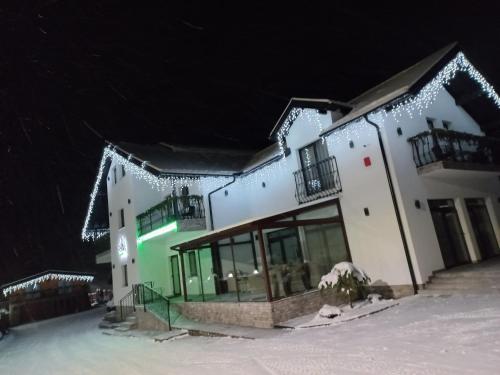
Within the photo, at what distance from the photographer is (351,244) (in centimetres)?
1026

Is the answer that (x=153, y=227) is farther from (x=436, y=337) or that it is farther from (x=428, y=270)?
(x=436, y=337)

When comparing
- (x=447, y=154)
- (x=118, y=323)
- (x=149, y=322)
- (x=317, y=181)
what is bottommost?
(x=118, y=323)

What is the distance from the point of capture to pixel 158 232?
587 inches

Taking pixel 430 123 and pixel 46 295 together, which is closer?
pixel 430 123

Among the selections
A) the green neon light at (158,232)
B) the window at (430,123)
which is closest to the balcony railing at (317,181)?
the window at (430,123)

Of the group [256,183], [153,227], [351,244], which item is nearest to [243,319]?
[351,244]

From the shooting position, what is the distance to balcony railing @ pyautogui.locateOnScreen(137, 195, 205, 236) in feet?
47.4

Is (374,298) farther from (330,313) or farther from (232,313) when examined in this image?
(232,313)

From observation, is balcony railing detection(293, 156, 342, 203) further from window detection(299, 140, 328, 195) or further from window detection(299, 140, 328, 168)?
window detection(299, 140, 328, 168)

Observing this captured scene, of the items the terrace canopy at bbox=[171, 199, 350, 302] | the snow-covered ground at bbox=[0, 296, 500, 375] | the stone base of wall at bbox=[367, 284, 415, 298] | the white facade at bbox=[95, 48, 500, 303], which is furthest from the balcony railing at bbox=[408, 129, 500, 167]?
the snow-covered ground at bbox=[0, 296, 500, 375]

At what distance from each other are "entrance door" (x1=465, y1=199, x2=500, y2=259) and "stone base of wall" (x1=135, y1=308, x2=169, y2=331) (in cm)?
1074

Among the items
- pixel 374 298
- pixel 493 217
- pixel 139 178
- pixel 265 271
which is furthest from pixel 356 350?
pixel 139 178

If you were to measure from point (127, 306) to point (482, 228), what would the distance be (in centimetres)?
1536

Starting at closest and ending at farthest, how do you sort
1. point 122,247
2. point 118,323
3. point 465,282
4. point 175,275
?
1. point 465,282
2. point 118,323
3. point 175,275
4. point 122,247
